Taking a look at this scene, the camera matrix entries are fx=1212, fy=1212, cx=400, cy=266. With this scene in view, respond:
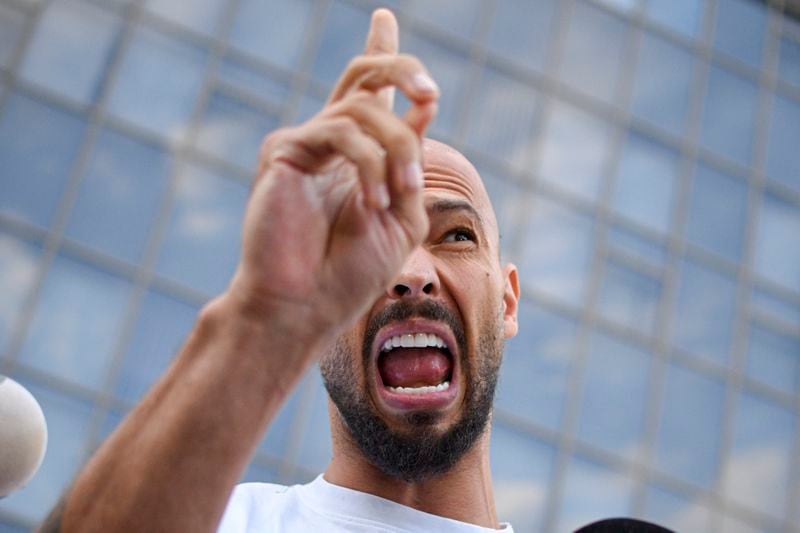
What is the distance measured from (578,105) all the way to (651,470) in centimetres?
460

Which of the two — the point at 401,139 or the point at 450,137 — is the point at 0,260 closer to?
the point at 450,137

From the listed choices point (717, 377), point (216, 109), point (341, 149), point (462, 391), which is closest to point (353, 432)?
point (462, 391)

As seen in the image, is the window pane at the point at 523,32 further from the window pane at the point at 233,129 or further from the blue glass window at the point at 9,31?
the blue glass window at the point at 9,31

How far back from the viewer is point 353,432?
259 centimetres

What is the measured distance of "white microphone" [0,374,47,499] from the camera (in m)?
2.49

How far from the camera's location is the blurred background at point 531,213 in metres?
12.2

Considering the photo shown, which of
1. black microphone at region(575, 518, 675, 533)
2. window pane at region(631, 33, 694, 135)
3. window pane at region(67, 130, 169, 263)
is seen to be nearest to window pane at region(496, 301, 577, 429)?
window pane at region(631, 33, 694, 135)

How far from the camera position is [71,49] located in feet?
42.3

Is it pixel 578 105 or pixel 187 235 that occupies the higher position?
pixel 578 105

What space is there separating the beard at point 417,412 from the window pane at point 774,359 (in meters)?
13.2

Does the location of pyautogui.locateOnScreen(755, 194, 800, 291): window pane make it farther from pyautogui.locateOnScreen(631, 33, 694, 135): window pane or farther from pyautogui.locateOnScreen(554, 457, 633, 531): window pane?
pyautogui.locateOnScreen(554, 457, 633, 531): window pane

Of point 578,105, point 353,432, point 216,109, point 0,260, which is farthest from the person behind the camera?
point 578,105

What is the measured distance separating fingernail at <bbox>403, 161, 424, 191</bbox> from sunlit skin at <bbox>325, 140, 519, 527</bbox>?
884 mm

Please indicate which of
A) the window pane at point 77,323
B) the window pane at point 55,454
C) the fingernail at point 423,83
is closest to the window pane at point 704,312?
the window pane at point 77,323
